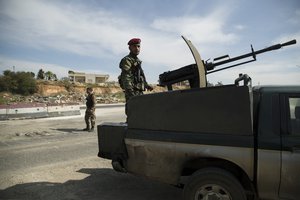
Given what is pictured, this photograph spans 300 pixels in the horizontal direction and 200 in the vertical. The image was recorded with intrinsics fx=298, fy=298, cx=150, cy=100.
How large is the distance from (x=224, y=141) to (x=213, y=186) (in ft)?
1.84

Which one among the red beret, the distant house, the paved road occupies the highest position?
the distant house

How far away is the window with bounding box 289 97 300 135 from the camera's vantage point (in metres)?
3.50

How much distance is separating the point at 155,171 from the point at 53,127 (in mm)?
10176

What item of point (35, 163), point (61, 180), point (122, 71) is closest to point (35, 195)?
point (61, 180)

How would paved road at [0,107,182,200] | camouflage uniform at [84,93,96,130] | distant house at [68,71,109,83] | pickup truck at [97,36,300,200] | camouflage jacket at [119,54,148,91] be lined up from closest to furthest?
pickup truck at [97,36,300,200] → paved road at [0,107,182,200] → camouflage jacket at [119,54,148,91] → camouflage uniform at [84,93,96,130] → distant house at [68,71,109,83]

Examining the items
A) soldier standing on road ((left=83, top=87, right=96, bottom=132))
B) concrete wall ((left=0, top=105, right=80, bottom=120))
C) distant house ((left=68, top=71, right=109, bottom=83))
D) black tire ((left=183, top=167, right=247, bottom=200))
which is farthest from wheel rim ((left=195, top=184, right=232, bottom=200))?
distant house ((left=68, top=71, right=109, bottom=83))

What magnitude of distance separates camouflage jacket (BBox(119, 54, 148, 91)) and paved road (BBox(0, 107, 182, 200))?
1.80 m

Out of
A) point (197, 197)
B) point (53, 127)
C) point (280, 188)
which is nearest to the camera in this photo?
point (280, 188)

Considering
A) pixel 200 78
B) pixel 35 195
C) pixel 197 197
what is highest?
pixel 200 78

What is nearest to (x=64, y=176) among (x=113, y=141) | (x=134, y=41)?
(x=113, y=141)

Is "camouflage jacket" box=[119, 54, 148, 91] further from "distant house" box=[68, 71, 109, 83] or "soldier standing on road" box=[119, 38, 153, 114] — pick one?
"distant house" box=[68, 71, 109, 83]

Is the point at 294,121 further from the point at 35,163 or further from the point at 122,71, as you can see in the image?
the point at 35,163

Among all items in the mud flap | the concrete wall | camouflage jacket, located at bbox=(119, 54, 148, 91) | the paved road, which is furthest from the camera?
the concrete wall

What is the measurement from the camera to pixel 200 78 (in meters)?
5.64
